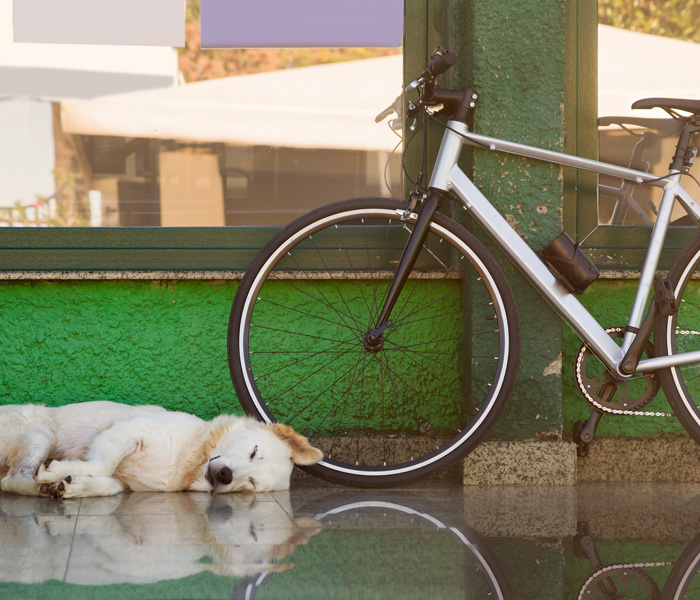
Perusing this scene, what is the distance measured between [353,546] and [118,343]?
6.11 feet

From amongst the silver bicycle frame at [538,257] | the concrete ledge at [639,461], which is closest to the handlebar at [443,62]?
the silver bicycle frame at [538,257]

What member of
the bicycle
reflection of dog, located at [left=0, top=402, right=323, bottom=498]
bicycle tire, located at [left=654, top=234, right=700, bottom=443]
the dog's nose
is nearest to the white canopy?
the bicycle

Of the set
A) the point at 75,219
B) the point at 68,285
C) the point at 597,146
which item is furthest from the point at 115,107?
the point at 597,146

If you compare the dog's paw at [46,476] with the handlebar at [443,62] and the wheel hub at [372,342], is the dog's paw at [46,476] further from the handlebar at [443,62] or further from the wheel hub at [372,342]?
the handlebar at [443,62]

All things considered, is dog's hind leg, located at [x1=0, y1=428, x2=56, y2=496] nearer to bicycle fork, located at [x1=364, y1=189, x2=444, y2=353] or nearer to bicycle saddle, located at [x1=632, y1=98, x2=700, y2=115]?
bicycle fork, located at [x1=364, y1=189, x2=444, y2=353]

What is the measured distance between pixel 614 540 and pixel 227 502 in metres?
1.36

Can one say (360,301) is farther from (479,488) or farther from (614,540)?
(614,540)

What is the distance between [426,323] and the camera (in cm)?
398

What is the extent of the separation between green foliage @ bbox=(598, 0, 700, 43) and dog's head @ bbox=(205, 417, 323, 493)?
8.55 ft

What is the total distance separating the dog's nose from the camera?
313cm

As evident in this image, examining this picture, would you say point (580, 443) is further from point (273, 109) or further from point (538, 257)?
point (273, 109)

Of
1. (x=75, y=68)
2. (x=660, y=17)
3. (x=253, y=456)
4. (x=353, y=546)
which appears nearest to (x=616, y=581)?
(x=353, y=546)

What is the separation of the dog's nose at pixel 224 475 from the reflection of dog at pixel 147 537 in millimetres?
75

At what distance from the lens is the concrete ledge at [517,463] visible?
11.9 feet
